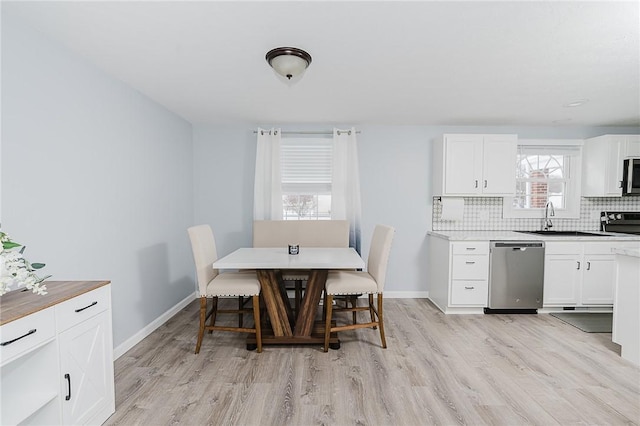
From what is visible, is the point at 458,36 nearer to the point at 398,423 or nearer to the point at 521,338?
the point at 398,423

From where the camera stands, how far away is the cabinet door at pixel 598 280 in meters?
3.41

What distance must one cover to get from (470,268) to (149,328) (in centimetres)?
332

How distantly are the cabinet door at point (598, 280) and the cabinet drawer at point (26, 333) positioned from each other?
4596 mm

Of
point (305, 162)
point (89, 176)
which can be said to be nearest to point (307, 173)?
point (305, 162)

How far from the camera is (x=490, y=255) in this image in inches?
133

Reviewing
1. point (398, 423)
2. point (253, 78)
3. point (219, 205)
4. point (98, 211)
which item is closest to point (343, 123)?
point (253, 78)

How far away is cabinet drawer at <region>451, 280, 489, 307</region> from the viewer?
3410 mm

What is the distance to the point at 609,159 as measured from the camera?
12.0 feet

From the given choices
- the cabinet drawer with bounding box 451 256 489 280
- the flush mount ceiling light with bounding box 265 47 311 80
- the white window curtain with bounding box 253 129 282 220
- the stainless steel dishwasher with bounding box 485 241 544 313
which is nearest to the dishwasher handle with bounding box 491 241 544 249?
the stainless steel dishwasher with bounding box 485 241 544 313

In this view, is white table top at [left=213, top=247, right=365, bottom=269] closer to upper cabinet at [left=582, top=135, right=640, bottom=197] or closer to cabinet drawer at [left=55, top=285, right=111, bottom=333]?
cabinet drawer at [left=55, top=285, right=111, bottom=333]

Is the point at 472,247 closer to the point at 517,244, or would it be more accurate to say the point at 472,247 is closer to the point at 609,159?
the point at 517,244

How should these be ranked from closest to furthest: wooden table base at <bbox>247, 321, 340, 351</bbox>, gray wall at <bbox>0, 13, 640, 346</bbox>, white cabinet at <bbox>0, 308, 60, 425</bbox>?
white cabinet at <bbox>0, 308, 60, 425</bbox> → gray wall at <bbox>0, 13, 640, 346</bbox> → wooden table base at <bbox>247, 321, 340, 351</bbox>

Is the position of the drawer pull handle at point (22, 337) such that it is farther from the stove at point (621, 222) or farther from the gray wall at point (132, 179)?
the stove at point (621, 222)

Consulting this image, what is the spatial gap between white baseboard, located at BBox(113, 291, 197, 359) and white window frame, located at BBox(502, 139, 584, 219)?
412cm
